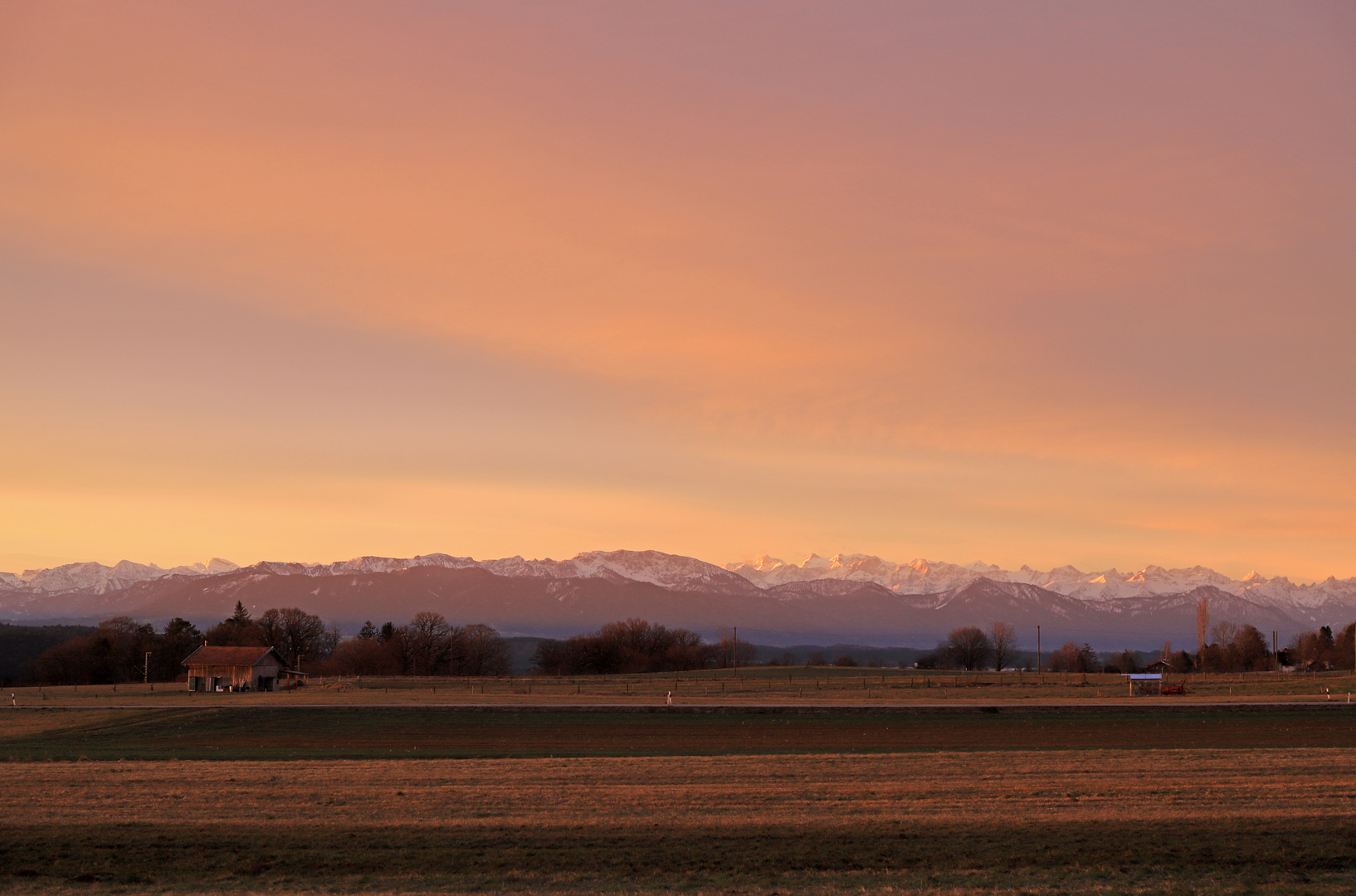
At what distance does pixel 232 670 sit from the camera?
98.9m

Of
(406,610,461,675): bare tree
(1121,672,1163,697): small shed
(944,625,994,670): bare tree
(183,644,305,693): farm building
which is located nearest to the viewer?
→ (1121,672,1163,697): small shed

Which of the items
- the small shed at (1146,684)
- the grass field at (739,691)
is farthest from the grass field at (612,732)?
the small shed at (1146,684)

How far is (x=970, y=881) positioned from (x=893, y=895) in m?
1.43

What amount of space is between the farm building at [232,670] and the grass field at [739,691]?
A: 255 cm

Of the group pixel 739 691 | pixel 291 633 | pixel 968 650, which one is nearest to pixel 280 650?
pixel 291 633

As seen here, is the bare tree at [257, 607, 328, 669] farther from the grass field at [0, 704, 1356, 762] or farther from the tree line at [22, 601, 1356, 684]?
the grass field at [0, 704, 1356, 762]

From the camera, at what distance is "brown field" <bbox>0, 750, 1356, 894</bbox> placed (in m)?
14.3

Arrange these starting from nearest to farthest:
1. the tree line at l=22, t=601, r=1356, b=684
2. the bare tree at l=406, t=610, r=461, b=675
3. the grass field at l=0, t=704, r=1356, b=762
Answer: the grass field at l=0, t=704, r=1356, b=762 < the tree line at l=22, t=601, r=1356, b=684 < the bare tree at l=406, t=610, r=461, b=675

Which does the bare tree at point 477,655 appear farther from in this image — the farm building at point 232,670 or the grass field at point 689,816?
the grass field at point 689,816

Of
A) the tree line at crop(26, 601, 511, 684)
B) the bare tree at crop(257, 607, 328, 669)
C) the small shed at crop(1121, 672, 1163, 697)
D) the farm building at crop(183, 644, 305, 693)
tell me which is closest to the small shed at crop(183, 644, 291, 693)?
the farm building at crop(183, 644, 305, 693)

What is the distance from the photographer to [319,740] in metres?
38.7

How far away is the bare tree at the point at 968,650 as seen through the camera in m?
184

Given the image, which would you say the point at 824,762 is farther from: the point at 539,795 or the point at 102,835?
the point at 102,835

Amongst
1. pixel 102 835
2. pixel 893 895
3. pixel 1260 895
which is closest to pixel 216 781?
pixel 102 835
